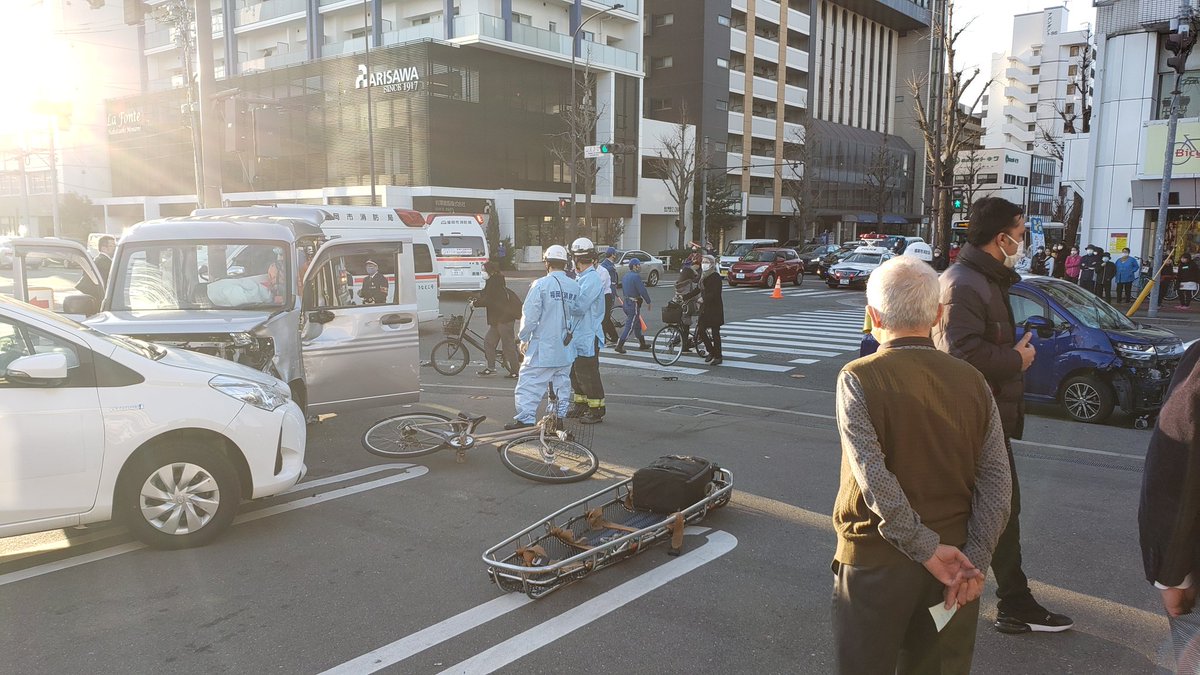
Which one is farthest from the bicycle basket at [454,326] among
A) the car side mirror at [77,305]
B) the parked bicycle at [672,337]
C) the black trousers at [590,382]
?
the car side mirror at [77,305]

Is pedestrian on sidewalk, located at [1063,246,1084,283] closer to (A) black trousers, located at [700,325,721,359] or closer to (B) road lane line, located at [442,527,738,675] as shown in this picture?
(A) black trousers, located at [700,325,721,359]

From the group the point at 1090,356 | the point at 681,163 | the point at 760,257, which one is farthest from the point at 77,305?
the point at 681,163

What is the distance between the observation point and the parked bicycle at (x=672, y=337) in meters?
13.7

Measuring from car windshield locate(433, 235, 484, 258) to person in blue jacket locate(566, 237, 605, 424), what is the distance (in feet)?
58.2

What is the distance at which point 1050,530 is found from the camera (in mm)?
5547

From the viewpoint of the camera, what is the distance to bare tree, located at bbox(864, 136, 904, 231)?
7125 cm

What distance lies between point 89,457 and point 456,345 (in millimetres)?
8132

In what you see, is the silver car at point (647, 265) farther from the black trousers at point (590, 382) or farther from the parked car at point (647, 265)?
the black trousers at point (590, 382)

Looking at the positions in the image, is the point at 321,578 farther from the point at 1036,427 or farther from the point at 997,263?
the point at 1036,427

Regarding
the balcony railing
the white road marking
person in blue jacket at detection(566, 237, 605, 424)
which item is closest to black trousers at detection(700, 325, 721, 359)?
person in blue jacket at detection(566, 237, 605, 424)

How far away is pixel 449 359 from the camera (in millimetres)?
12945

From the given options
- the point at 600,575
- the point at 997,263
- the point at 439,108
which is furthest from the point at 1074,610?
the point at 439,108

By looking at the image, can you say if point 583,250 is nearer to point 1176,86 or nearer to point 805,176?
point 1176,86

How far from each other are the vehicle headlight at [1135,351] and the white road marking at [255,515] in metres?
7.72
